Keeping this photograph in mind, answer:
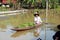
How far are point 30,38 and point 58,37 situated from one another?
5.26 meters

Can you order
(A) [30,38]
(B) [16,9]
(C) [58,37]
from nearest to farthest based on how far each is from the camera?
1. (C) [58,37]
2. (A) [30,38]
3. (B) [16,9]

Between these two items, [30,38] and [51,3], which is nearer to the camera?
[30,38]

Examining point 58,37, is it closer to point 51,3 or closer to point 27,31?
point 27,31

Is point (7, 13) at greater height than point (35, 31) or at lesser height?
lesser

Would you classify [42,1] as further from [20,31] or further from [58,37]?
[58,37]

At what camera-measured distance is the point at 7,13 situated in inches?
1000

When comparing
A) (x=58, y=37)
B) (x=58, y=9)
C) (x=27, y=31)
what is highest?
(x=58, y=37)

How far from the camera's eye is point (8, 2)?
30.3m

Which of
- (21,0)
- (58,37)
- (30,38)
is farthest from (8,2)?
(58,37)

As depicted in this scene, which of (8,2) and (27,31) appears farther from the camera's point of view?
(8,2)

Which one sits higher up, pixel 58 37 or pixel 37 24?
pixel 58 37

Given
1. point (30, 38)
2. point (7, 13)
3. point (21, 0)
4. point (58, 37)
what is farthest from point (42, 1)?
point (58, 37)

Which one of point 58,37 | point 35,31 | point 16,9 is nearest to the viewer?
point 58,37

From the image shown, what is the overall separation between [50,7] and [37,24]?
1730 cm
